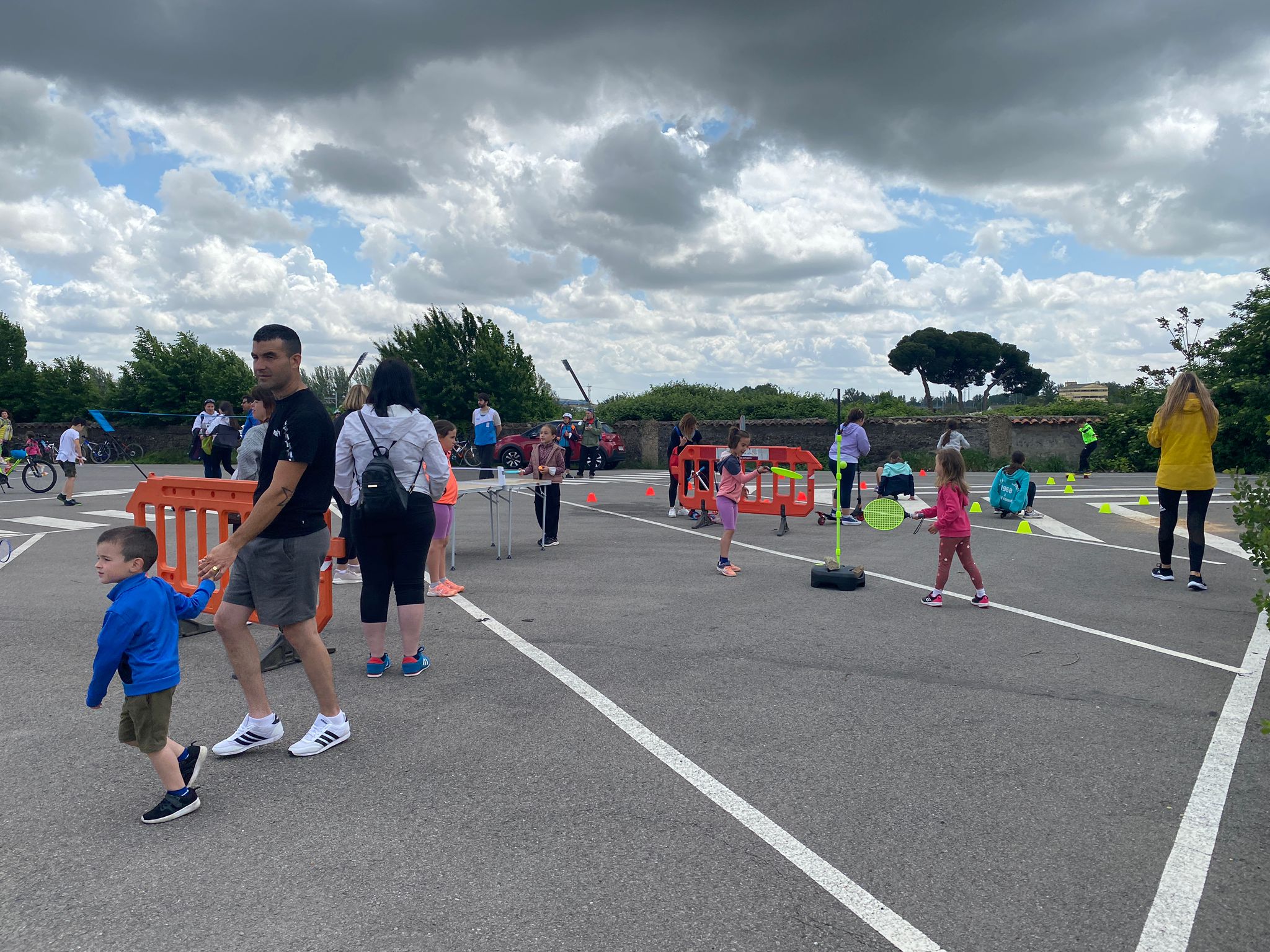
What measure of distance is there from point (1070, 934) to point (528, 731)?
267cm

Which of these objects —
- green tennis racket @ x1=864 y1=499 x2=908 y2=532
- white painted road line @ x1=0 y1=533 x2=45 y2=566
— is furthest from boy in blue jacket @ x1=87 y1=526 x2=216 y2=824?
green tennis racket @ x1=864 y1=499 x2=908 y2=532

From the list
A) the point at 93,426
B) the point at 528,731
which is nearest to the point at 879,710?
the point at 528,731

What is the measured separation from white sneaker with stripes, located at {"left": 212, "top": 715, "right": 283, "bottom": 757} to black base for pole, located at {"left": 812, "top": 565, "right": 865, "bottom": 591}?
214 inches

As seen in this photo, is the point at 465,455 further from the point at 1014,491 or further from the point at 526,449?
the point at 1014,491

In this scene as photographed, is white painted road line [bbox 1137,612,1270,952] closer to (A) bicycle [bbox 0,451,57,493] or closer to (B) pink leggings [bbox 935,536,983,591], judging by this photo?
(B) pink leggings [bbox 935,536,983,591]

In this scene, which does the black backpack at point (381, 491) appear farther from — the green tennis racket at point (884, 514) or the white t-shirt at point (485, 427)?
the white t-shirt at point (485, 427)

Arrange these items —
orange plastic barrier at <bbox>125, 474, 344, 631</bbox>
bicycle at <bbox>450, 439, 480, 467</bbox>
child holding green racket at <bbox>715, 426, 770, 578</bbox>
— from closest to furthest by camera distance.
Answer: orange plastic barrier at <bbox>125, 474, 344, 631</bbox>, child holding green racket at <bbox>715, 426, 770, 578</bbox>, bicycle at <bbox>450, 439, 480, 467</bbox>

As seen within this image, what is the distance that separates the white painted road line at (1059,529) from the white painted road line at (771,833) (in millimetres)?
9153

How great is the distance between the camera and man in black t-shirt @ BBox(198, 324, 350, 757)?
4094 millimetres

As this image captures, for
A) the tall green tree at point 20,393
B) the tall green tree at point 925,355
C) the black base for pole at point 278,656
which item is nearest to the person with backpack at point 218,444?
the black base for pole at point 278,656

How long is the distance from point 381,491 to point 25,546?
9.08 m

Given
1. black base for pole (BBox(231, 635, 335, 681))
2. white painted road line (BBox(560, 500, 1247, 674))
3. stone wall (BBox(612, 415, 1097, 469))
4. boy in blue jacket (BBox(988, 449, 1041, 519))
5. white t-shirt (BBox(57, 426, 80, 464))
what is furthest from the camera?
stone wall (BBox(612, 415, 1097, 469))

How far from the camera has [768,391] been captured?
40125 mm

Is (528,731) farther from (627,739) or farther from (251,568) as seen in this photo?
(251,568)
